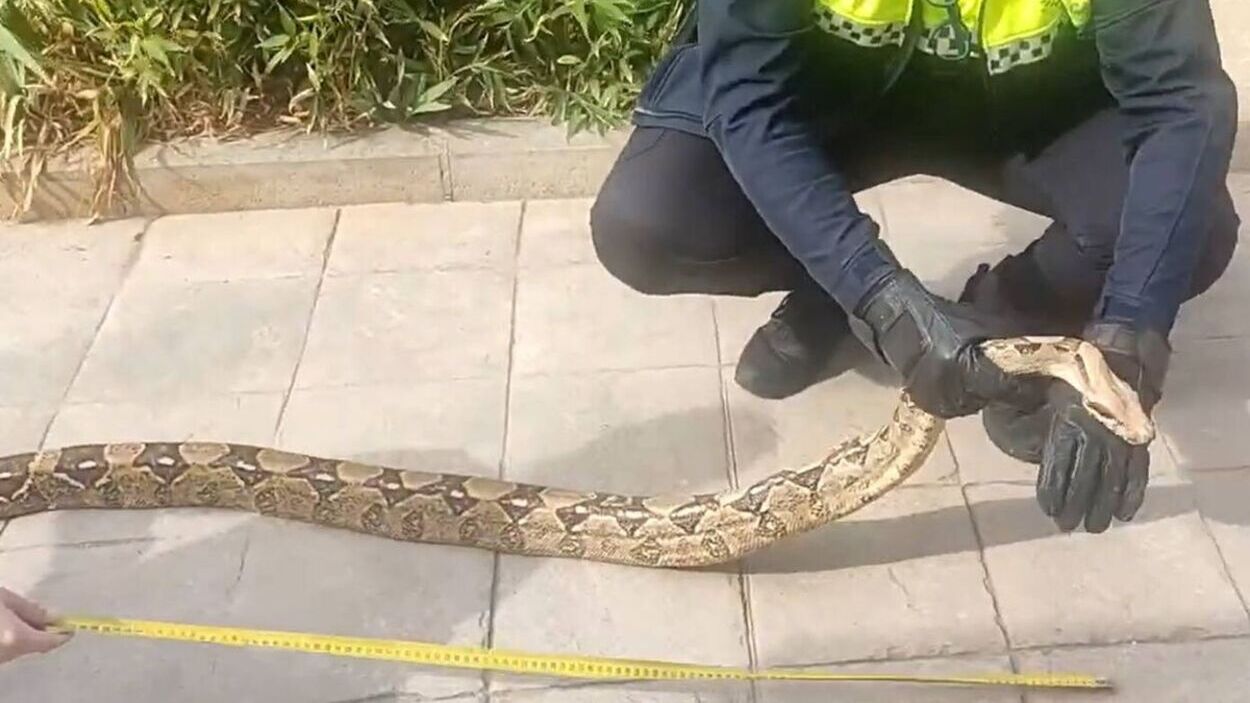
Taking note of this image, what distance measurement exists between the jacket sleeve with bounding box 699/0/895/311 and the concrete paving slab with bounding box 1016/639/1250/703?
0.75 meters

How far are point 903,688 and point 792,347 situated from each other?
1062 millimetres

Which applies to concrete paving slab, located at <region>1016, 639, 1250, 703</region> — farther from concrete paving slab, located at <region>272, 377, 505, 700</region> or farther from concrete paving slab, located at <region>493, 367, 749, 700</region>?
concrete paving slab, located at <region>272, 377, 505, 700</region>

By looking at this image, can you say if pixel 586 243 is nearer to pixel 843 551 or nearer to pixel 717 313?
pixel 717 313

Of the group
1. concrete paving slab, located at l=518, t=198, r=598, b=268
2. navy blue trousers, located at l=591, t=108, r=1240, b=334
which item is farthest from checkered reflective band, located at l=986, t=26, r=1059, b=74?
concrete paving slab, located at l=518, t=198, r=598, b=268

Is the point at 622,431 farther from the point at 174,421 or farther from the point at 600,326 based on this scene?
the point at 174,421

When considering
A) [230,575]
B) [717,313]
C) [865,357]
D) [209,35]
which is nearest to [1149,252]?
[865,357]

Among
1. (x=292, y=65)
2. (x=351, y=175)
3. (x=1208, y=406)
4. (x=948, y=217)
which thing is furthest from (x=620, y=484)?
(x=292, y=65)

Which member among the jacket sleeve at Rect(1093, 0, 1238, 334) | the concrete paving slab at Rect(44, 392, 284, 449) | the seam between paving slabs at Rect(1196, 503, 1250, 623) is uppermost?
the jacket sleeve at Rect(1093, 0, 1238, 334)

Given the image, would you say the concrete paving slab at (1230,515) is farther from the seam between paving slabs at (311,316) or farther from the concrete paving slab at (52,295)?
the concrete paving slab at (52,295)

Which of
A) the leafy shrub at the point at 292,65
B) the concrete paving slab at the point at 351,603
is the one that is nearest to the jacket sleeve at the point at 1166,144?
the concrete paving slab at the point at 351,603

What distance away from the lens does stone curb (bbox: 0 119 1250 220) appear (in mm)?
4336

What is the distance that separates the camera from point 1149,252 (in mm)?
2480

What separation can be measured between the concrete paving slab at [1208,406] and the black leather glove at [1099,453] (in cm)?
67

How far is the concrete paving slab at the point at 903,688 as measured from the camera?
245cm
